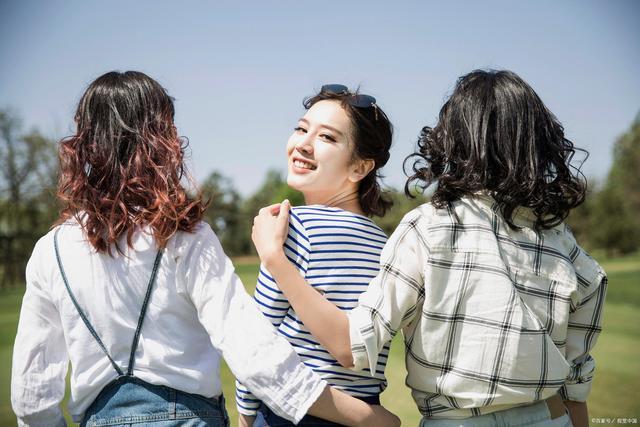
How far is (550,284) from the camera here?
5.67 feet

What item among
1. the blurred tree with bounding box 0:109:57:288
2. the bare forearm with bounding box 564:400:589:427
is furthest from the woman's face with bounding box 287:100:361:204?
the blurred tree with bounding box 0:109:57:288

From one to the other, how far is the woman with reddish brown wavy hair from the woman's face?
468mm

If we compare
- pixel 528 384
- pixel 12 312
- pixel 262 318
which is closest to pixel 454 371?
pixel 528 384

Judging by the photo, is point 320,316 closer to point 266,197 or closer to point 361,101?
point 361,101

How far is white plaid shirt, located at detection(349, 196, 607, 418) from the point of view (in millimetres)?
1638

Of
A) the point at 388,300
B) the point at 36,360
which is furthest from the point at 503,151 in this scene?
the point at 36,360

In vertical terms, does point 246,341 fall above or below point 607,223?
above

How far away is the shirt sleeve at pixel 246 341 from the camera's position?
162 centimetres

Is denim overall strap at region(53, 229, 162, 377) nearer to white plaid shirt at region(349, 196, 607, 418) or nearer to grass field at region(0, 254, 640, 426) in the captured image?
white plaid shirt at region(349, 196, 607, 418)

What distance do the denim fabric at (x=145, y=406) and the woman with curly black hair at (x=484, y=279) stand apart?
0.38 m

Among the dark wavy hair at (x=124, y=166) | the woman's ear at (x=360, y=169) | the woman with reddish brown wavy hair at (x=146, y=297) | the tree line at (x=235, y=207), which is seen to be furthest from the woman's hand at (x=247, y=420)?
the tree line at (x=235, y=207)

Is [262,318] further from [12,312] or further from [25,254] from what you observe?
[25,254]

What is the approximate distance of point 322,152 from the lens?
82.1 inches

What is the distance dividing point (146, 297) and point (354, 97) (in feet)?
3.19
